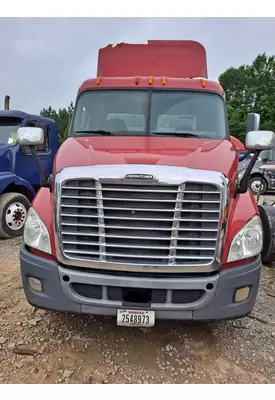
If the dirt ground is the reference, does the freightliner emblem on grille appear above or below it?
above

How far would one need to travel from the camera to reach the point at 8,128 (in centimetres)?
655

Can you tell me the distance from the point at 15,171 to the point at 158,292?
16.1 ft

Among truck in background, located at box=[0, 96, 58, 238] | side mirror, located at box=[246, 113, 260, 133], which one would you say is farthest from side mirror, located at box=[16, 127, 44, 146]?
truck in background, located at box=[0, 96, 58, 238]

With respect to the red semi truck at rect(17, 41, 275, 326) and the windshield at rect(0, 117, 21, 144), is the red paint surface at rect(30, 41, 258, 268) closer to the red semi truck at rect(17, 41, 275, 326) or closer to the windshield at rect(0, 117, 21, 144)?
the red semi truck at rect(17, 41, 275, 326)

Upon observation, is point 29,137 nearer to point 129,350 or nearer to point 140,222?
point 140,222

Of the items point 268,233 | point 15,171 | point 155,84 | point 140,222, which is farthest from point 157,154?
point 15,171

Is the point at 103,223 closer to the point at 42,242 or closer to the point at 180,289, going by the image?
the point at 42,242

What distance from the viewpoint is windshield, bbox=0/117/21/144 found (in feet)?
21.5

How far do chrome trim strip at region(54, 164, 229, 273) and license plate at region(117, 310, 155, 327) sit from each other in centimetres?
32

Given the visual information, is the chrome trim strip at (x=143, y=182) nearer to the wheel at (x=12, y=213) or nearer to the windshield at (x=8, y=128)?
the wheel at (x=12, y=213)

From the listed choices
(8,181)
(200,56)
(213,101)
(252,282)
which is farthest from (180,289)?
(8,181)

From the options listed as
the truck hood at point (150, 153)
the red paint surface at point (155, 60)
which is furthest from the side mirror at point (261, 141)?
the red paint surface at point (155, 60)

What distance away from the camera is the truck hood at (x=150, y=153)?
271 centimetres

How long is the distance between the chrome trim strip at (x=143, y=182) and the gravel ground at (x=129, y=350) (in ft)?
2.72
